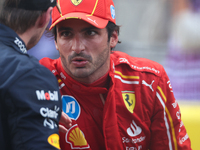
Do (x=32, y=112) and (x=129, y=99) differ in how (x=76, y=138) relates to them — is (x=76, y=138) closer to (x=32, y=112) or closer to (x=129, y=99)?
(x=129, y=99)

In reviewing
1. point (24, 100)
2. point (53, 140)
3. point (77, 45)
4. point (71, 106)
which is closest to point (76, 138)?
point (71, 106)

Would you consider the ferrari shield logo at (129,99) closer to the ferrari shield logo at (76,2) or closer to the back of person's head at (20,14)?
the ferrari shield logo at (76,2)

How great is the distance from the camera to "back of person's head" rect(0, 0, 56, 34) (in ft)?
4.45

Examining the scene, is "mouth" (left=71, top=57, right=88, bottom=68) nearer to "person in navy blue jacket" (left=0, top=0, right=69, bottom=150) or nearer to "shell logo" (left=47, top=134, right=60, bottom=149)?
"person in navy blue jacket" (left=0, top=0, right=69, bottom=150)

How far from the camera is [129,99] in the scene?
2.28 metres

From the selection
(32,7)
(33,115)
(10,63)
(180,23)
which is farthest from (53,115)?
(180,23)

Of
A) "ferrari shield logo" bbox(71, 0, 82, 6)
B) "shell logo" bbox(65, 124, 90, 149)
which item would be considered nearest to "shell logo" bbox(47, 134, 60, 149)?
"shell logo" bbox(65, 124, 90, 149)

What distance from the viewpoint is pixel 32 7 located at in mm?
1378

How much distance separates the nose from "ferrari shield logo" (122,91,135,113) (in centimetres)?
47

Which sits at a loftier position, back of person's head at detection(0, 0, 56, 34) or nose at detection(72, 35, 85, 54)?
back of person's head at detection(0, 0, 56, 34)

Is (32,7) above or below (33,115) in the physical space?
above

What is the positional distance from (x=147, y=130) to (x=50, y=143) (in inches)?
46.3

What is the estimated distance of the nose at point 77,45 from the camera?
2.14m

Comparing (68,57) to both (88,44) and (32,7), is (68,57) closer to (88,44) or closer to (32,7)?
(88,44)
